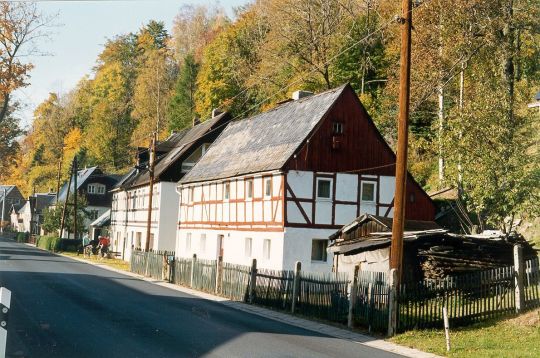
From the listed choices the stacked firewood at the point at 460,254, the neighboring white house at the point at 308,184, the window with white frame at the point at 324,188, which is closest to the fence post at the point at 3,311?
the stacked firewood at the point at 460,254

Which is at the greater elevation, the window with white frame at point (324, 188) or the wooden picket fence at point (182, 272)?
the window with white frame at point (324, 188)

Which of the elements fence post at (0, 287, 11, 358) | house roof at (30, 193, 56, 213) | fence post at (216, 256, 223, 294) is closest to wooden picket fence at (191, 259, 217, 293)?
fence post at (216, 256, 223, 294)

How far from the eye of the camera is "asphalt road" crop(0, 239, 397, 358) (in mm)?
12953

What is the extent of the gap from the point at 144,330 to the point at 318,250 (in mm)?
18198

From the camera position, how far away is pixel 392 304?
56.5 feet

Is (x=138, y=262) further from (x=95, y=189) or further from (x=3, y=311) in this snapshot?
(x=95, y=189)

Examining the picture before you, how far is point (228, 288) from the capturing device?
89.1 ft

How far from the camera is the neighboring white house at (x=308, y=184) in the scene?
32781mm

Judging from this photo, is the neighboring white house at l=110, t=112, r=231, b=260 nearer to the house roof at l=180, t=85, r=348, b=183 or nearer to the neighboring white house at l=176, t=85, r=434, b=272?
the house roof at l=180, t=85, r=348, b=183

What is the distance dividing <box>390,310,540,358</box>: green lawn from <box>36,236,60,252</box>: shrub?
59.1m

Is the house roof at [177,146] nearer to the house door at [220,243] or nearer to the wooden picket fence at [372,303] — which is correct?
the house door at [220,243]

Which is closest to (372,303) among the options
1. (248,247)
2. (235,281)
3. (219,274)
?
(235,281)

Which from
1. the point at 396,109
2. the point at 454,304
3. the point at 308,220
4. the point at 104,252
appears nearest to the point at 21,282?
the point at 308,220

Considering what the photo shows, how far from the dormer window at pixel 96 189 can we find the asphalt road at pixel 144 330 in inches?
2654
